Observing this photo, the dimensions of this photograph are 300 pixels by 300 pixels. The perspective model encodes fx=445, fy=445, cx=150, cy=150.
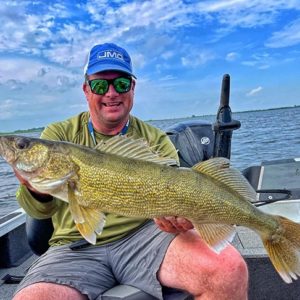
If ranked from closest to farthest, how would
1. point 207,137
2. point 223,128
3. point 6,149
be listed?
point 6,149, point 223,128, point 207,137

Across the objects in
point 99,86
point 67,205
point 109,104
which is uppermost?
point 99,86

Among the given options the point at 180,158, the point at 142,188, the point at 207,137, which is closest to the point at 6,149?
the point at 142,188

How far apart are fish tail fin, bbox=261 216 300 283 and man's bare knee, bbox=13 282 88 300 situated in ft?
4.41

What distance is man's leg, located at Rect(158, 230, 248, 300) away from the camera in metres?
2.92

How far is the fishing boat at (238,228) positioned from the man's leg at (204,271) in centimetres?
18

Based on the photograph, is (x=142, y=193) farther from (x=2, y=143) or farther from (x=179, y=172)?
(x=2, y=143)

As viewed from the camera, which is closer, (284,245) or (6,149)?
(6,149)

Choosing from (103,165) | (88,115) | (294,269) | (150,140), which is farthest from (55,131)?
(294,269)

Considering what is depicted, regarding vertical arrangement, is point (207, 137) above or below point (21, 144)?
below

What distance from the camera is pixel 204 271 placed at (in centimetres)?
298

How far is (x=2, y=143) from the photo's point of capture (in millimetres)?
2859

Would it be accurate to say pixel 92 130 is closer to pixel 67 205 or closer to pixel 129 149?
pixel 67 205

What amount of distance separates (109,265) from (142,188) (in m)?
1.00

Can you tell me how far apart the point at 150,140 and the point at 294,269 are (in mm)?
1536
